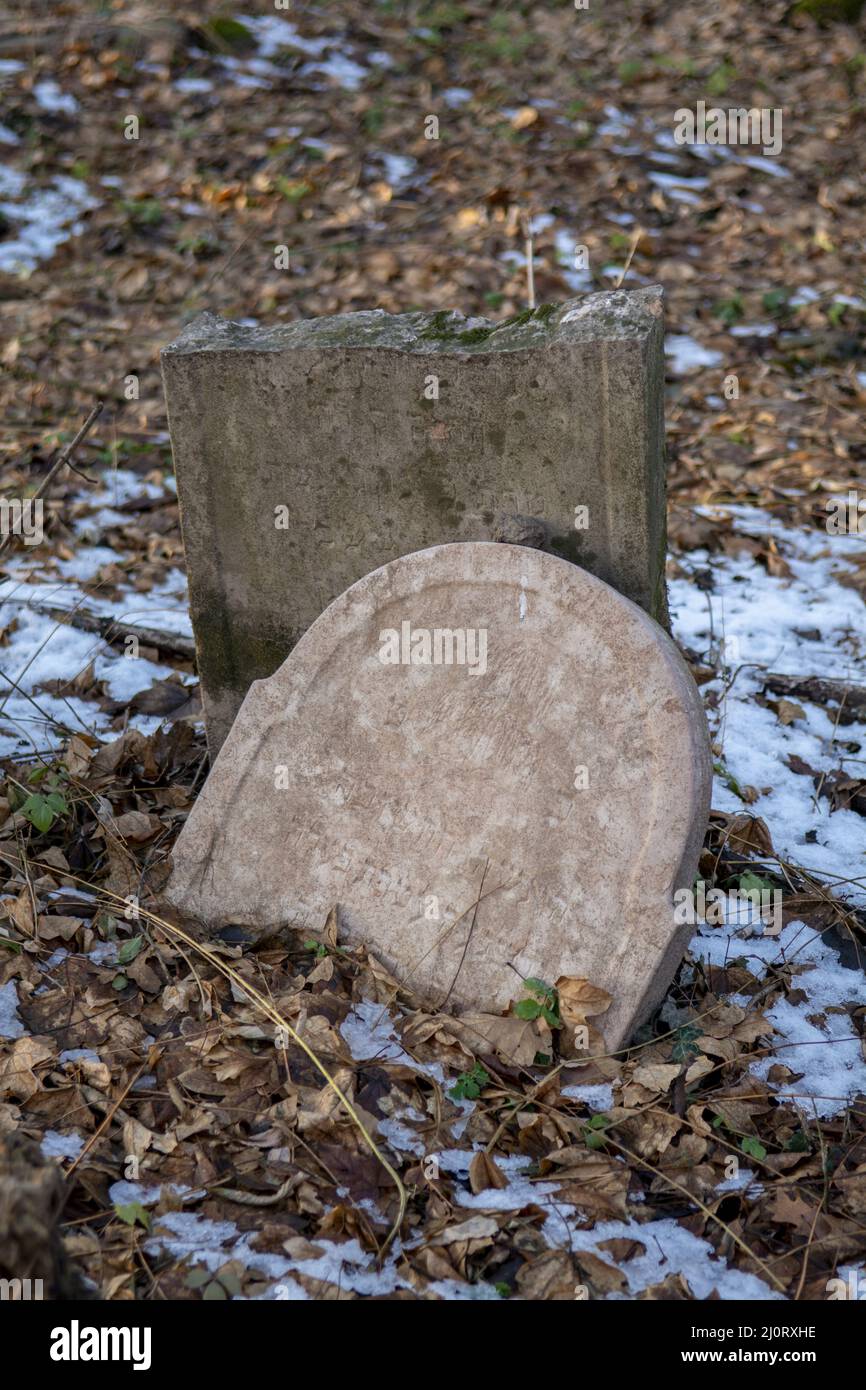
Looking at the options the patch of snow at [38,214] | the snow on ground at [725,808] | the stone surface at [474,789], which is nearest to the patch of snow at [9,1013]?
the snow on ground at [725,808]

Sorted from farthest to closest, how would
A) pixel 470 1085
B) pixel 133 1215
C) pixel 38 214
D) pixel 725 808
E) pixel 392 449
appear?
1. pixel 38 214
2. pixel 725 808
3. pixel 392 449
4. pixel 470 1085
5. pixel 133 1215

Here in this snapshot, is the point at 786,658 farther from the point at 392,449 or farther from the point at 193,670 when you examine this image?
the point at 193,670

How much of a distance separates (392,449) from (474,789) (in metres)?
0.97

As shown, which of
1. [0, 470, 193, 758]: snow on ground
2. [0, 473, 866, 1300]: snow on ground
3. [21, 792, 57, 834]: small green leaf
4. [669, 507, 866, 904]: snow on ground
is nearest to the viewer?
[0, 473, 866, 1300]: snow on ground

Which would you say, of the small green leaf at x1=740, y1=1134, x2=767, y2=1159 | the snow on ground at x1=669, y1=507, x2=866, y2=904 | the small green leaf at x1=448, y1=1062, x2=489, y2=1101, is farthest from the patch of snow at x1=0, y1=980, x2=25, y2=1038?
the snow on ground at x1=669, y1=507, x2=866, y2=904

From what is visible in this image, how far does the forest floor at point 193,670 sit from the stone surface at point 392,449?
2.27 feet

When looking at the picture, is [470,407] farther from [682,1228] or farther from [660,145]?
[660,145]

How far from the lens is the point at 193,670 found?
14.5 ft

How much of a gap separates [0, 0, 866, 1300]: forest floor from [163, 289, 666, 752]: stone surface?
2.27 ft

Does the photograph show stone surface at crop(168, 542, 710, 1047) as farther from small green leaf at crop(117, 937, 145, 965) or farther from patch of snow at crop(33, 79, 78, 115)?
patch of snow at crop(33, 79, 78, 115)

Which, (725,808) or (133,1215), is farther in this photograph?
(725,808)

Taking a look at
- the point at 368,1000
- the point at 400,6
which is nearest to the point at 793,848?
the point at 368,1000

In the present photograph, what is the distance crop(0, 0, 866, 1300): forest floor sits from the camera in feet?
8.00

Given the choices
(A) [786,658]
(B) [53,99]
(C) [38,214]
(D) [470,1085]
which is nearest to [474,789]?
(D) [470,1085]
